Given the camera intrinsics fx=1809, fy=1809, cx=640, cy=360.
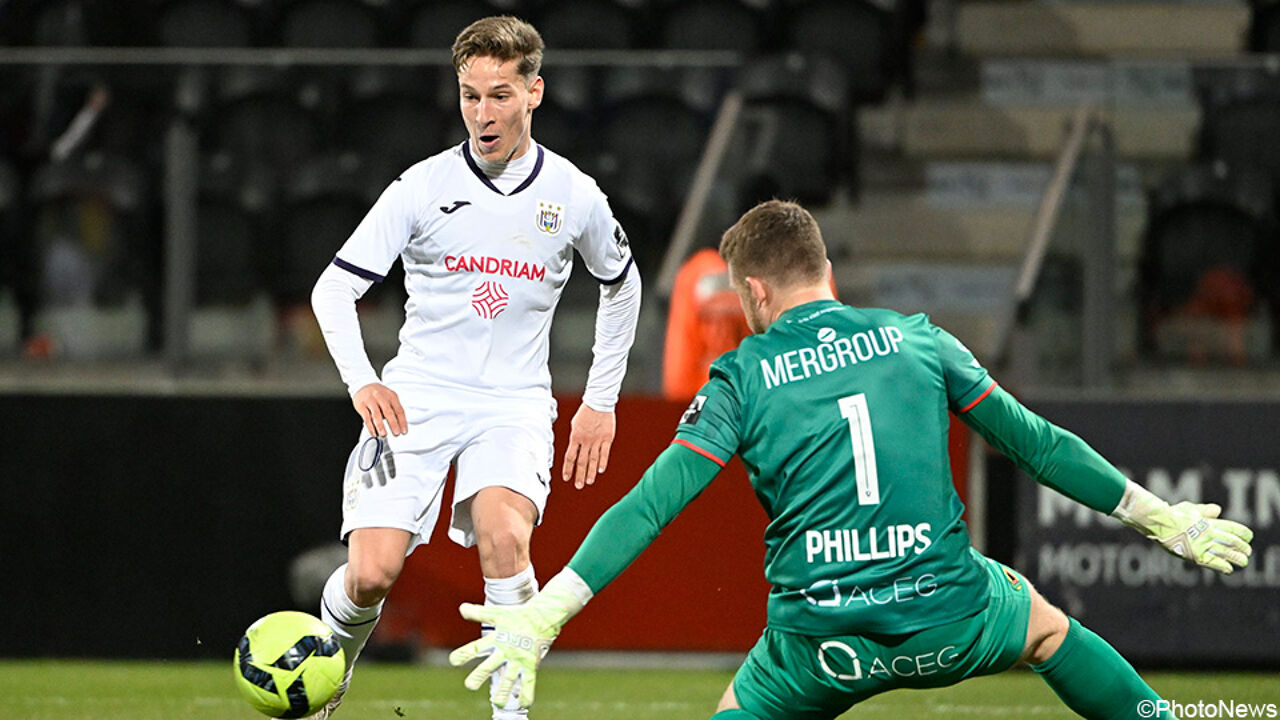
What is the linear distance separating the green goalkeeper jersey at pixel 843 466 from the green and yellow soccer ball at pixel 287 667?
1582 millimetres

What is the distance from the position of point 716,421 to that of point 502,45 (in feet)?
6.07

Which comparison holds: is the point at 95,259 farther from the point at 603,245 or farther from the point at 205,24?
the point at 603,245

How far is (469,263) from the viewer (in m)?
5.32

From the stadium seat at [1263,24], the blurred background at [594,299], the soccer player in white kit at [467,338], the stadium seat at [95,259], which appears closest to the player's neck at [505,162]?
the soccer player in white kit at [467,338]

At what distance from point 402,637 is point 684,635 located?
125 centimetres

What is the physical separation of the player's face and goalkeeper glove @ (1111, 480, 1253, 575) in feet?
7.16

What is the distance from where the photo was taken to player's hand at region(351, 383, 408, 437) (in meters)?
5.12

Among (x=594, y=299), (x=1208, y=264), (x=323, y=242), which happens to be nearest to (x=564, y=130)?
(x=594, y=299)

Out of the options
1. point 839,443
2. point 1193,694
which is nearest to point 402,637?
point 1193,694

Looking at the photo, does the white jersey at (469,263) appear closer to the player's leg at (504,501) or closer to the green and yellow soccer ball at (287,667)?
the player's leg at (504,501)

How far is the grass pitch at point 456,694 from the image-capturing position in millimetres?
6492

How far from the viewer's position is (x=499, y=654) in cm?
355

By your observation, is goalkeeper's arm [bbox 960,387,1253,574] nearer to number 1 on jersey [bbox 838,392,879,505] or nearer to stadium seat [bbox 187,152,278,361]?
number 1 on jersey [bbox 838,392,879,505]

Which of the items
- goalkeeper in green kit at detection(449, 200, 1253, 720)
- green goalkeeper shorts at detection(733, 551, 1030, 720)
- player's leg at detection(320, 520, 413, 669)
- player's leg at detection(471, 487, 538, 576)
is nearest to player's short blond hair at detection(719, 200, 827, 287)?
goalkeeper in green kit at detection(449, 200, 1253, 720)
